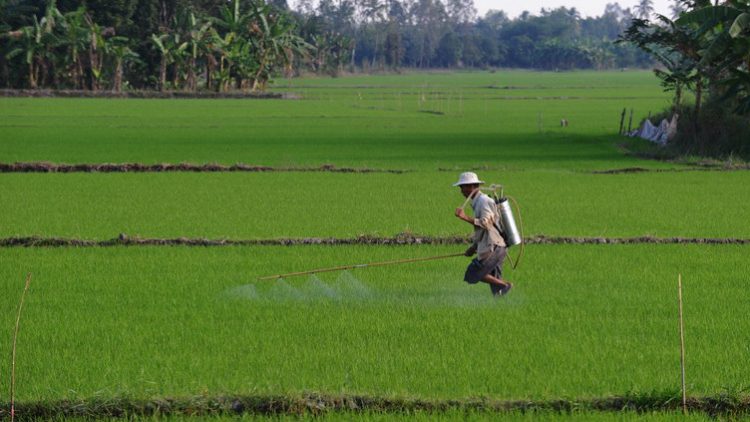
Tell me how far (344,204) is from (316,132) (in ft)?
58.6

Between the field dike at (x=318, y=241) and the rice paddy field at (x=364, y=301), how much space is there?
3.1 inches

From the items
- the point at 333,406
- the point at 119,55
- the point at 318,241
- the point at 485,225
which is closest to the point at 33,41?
the point at 119,55

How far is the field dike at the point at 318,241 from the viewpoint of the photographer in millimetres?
12508

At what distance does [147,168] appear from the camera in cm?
2219

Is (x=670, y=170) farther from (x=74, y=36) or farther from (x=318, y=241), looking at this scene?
(x=74, y=36)

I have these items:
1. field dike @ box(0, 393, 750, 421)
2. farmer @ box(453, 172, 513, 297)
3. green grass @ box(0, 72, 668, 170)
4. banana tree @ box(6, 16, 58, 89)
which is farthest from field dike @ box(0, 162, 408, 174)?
banana tree @ box(6, 16, 58, 89)

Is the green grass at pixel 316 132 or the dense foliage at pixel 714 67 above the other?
the dense foliage at pixel 714 67

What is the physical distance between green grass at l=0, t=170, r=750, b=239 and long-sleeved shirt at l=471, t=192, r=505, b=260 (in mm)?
4266

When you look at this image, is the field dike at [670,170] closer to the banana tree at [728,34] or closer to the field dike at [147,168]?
the banana tree at [728,34]

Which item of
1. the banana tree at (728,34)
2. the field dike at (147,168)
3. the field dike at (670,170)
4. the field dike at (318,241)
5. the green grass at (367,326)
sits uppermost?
the banana tree at (728,34)

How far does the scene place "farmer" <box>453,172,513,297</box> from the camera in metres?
8.58

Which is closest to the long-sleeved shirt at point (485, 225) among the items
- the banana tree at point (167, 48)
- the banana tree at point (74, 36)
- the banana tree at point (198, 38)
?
the banana tree at point (74, 36)

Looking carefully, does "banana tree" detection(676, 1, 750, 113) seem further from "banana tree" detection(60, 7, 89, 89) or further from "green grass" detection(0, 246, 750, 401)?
"banana tree" detection(60, 7, 89, 89)

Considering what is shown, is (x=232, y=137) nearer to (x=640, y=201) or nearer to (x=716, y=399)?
(x=640, y=201)
